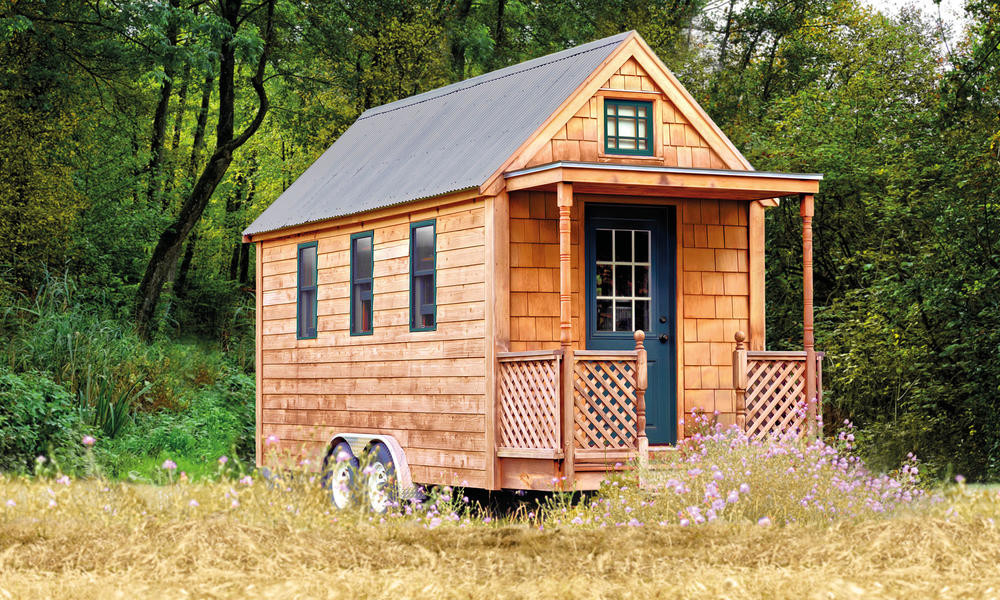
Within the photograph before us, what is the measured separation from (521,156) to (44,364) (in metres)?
9.24

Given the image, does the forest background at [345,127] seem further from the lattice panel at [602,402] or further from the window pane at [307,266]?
the lattice panel at [602,402]

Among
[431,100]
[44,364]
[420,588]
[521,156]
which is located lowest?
[420,588]

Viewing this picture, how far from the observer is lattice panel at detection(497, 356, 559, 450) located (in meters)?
12.1

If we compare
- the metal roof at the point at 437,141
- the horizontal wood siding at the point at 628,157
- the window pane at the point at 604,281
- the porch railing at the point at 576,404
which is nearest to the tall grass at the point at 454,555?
the porch railing at the point at 576,404

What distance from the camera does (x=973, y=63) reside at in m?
→ 17.3

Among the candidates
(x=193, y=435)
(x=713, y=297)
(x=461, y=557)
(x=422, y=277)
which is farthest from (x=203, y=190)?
(x=461, y=557)

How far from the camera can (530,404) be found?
1241 cm

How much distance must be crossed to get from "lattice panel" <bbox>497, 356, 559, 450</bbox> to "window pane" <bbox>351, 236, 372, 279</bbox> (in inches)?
121

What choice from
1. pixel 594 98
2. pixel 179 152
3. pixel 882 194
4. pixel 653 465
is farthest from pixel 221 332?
pixel 653 465

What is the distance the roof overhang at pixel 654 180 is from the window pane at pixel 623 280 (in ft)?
2.66

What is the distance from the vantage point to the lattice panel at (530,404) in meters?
12.1

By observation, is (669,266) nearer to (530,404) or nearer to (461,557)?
(530,404)

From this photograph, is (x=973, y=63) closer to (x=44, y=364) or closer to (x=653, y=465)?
(x=653, y=465)

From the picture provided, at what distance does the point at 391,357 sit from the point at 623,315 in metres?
2.87
